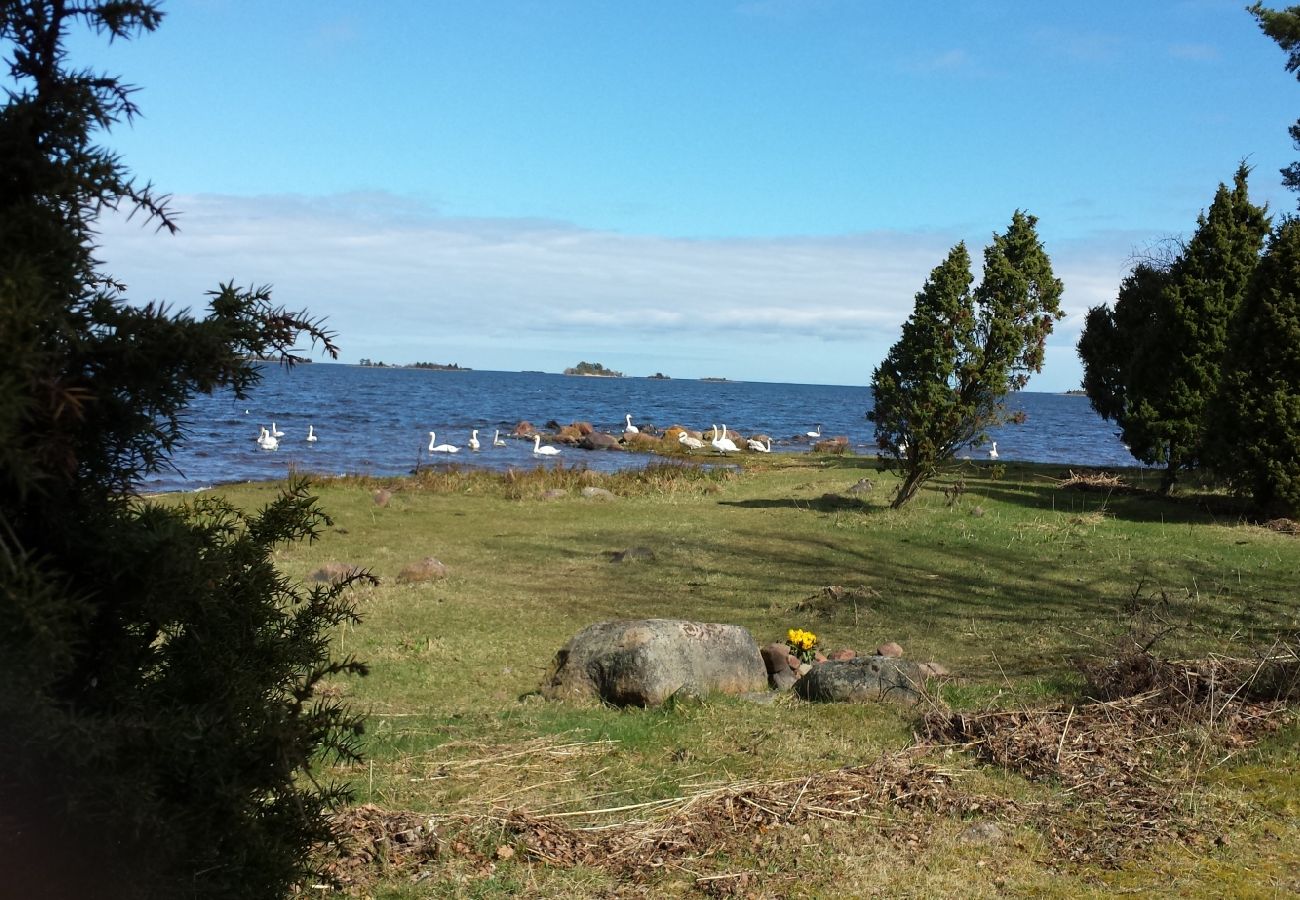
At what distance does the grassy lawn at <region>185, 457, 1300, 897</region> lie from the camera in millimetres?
4562

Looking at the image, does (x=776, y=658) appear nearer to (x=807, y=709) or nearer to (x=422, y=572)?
(x=807, y=709)

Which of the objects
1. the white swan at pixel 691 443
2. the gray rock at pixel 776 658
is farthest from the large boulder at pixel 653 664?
the white swan at pixel 691 443

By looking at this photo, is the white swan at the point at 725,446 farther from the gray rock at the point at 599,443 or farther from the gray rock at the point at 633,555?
the gray rock at the point at 633,555

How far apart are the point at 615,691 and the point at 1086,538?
10.5m

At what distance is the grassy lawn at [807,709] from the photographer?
4562mm

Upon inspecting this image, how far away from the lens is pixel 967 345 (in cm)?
1920

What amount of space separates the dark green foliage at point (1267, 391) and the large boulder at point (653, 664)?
1309 cm

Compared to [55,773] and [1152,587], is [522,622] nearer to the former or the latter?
[1152,587]

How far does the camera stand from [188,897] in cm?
278

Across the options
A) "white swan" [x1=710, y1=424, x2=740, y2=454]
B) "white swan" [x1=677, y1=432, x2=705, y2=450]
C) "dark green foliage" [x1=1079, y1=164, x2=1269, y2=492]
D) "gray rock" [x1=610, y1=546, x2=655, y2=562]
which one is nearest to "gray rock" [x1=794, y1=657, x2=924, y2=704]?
"gray rock" [x1=610, y1=546, x2=655, y2=562]

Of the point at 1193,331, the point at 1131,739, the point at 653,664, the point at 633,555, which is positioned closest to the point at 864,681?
the point at 653,664

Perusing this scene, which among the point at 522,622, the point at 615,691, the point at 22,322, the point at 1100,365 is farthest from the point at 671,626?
the point at 1100,365

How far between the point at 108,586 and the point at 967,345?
1807cm

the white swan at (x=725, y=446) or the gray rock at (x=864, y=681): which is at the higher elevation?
the white swan at (x=725, y=446)
